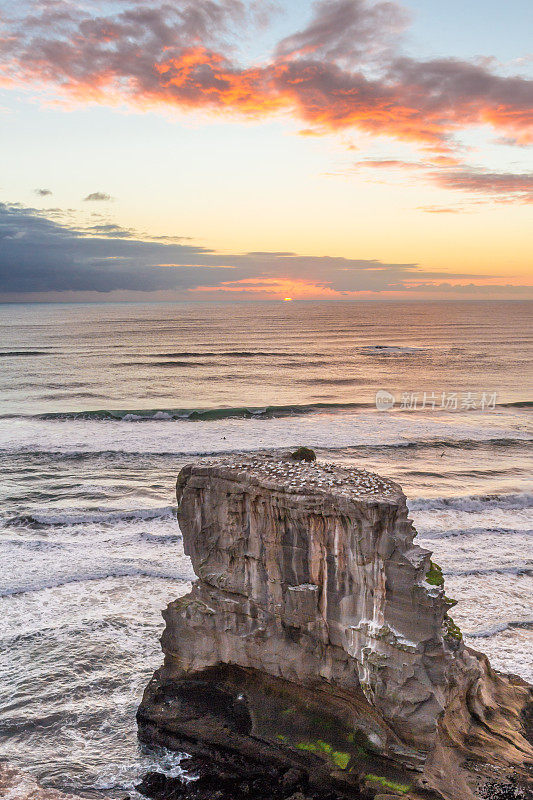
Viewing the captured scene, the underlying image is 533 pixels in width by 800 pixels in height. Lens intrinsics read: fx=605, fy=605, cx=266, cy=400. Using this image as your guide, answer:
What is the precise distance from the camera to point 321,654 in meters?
9.81

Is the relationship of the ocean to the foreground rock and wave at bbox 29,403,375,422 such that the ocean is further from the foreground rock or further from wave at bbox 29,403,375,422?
the foreground rock

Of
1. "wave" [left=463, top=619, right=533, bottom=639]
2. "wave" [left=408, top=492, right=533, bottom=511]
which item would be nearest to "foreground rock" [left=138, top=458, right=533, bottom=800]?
"wave" [left=463, top=619, right=533, bottom=639]

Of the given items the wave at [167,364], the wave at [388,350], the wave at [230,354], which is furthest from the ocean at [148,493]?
the wave at [388,350]

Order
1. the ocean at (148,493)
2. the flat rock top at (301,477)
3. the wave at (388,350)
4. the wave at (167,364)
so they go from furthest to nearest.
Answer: the wave at (388,350), the wave at (167,364), the ocean at (148,493), the flat rock top at (301,477)

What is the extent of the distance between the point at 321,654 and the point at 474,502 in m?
16.6

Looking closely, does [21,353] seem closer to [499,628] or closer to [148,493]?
[148,493]

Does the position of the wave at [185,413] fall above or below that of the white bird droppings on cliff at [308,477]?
below

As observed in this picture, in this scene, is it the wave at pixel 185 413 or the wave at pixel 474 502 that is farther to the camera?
the wave at pixel 185 413

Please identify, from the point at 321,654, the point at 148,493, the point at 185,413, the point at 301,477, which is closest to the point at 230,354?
the point at 185,413

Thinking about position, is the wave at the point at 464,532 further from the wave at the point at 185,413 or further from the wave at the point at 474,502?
the wave at the point at 185,413

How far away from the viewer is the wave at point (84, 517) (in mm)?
22219

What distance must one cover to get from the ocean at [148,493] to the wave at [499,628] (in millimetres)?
48

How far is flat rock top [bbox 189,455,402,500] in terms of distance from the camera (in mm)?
9414

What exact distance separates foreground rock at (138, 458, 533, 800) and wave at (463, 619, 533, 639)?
3824 millimetres
